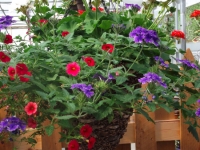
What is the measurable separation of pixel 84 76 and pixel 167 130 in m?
0.90

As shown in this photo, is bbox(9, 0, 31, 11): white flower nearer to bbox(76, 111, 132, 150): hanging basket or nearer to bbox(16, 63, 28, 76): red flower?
bbox(16, 63, 28, 76): red flower

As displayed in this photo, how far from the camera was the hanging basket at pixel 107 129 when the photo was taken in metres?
0.95

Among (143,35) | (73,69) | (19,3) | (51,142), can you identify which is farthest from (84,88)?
(51,142)

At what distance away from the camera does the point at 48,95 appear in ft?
2.64

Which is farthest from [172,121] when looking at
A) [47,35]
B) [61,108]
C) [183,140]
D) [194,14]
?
[61,108]

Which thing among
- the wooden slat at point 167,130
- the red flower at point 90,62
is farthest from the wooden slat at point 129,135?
the red flower at point 90,62

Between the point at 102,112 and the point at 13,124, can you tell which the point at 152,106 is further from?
the point at 13,124

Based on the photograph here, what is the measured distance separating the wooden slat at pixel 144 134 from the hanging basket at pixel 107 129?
0.58 meters

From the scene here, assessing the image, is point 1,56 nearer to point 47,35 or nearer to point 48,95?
point 48,95

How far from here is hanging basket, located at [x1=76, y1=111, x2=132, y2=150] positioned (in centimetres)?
95

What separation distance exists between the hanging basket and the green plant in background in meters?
0.02

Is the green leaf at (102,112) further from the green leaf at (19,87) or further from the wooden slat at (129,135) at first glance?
the wooden slat at (129,135)

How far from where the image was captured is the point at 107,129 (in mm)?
973

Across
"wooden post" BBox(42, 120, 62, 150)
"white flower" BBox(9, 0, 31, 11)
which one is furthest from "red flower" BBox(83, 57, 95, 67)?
"wooden post" BBox(42, 120, 62, 150)
